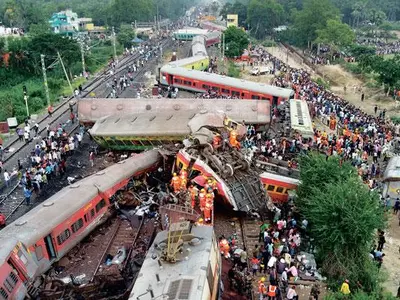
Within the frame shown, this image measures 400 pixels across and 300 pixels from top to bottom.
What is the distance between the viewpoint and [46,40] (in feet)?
192

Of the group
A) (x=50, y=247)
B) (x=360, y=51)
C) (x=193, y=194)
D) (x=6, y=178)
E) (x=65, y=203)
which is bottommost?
(x=360, y=51)

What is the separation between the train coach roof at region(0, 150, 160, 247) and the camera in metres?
15.6

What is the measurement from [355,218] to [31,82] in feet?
165

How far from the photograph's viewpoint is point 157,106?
3256cm

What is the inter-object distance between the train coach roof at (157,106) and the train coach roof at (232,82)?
218 inches

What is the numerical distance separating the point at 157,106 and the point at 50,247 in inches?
684

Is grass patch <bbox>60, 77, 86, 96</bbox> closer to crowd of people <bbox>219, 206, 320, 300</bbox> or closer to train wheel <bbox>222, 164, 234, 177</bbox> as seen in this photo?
train wheel <bbox>222, 164, 234, 177</bbox>

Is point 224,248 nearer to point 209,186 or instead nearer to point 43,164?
point 209,186

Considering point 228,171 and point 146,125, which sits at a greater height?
point 228,171

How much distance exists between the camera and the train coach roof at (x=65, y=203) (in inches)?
616

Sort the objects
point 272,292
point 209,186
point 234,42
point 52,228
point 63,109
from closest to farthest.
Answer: point 272,292 < point 52,228 < point 209,186 < point 63,109 < point 234,42

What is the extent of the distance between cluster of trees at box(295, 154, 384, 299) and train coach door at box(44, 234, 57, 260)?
10.4 metres

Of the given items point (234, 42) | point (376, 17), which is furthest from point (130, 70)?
point (376, 17)

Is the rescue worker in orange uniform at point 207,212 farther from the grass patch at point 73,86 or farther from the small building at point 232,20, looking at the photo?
the small building at point 232,20
